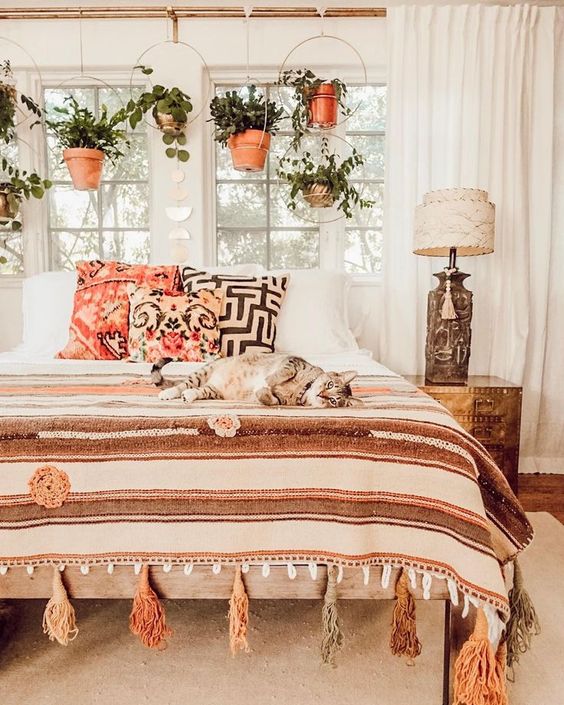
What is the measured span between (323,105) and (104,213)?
142 centimetres

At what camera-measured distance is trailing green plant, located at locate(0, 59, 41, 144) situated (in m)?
2.97

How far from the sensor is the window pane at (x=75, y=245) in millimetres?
3357

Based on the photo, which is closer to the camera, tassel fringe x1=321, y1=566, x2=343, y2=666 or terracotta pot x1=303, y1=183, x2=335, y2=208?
tassel fringe x1=321, y1=566, x2=343, y2=666

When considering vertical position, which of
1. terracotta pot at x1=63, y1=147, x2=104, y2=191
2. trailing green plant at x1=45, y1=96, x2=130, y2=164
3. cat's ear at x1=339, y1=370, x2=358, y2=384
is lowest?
cat's ear at x1=339, y1=370, x2=358, y2=384

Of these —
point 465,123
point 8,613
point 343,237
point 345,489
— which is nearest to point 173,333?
point 8,613

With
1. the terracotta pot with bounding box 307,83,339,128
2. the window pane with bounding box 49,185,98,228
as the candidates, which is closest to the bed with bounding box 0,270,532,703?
the terracotta pot with bounding box 307,83,339,128

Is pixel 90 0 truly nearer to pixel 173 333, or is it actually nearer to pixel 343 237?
pixel 343 237

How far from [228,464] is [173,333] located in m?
1.14

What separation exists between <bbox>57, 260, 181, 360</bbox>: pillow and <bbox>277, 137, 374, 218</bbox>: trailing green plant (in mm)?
951

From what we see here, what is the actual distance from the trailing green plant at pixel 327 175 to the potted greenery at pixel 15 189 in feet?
4.44

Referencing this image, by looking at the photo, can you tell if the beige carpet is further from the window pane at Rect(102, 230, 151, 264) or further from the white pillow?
the window pane at Rect(102, 230, 151, 264)

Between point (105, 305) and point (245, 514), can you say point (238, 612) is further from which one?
point (105, 305)

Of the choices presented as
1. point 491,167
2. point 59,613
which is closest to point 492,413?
point 491,167

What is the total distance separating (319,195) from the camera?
3.06 metres
